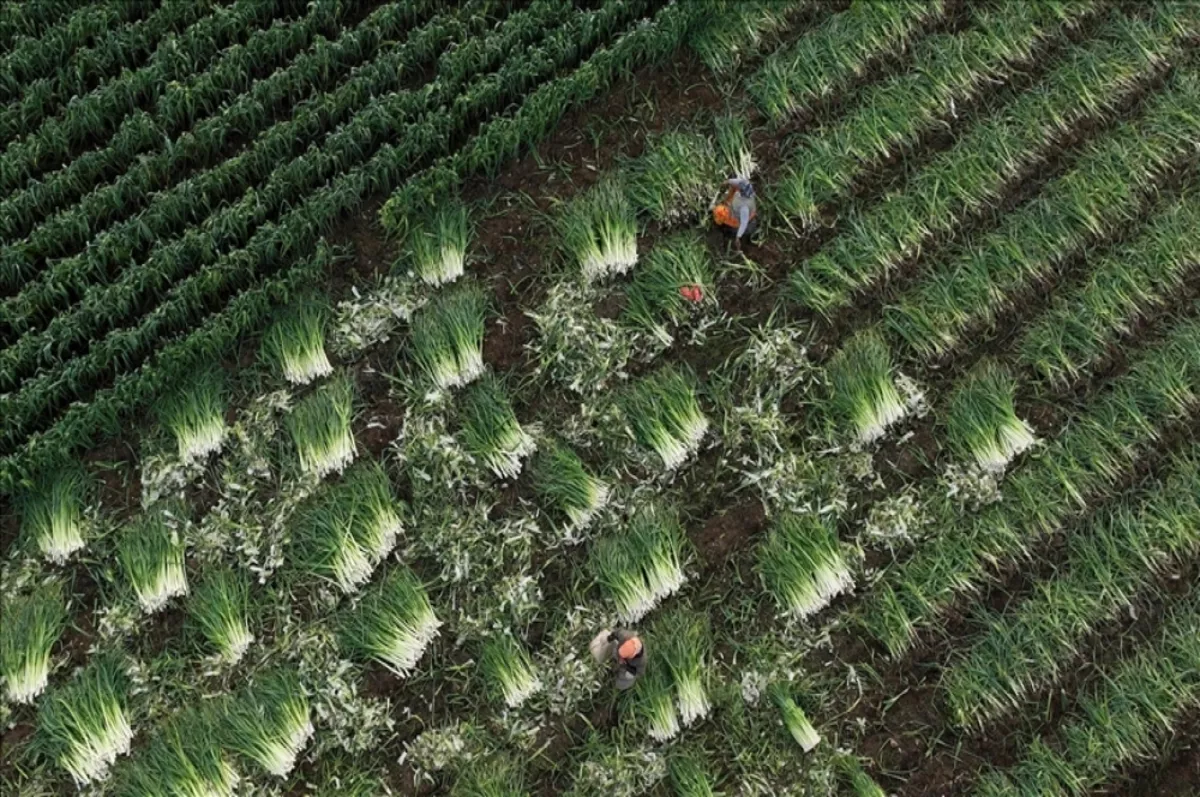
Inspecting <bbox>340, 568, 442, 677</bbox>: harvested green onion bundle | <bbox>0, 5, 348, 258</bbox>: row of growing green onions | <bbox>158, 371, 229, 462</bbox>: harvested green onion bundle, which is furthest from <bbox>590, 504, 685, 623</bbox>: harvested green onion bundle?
<bbox>0, 5, 348, 258</bbox>: row of growing green onions

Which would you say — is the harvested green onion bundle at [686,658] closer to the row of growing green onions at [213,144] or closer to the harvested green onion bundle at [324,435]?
the harvested green onion bundle at [324,435]

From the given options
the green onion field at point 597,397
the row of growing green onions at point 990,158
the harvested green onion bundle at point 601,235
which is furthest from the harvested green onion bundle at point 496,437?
the row of growing green onions at point 990,158

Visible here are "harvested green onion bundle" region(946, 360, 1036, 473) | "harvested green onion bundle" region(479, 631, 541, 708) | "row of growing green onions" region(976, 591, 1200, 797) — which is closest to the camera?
"row of growing green onions" region(976, 591, 1200, 797)

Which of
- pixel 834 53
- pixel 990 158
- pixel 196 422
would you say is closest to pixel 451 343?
pixel 196 422

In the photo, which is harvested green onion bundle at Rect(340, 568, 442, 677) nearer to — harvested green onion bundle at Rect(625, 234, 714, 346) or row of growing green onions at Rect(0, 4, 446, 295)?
harvested green onion bundle at Rect(625, 234, 714, 346)

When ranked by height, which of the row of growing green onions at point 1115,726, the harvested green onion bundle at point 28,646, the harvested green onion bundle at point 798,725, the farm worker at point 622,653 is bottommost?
the row of growing green onions at point 1115,726
